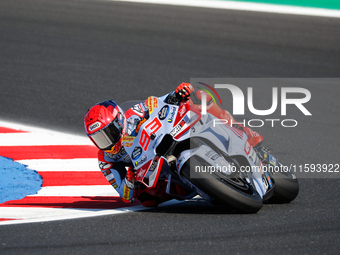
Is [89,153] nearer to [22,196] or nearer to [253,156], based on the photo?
[22,196]

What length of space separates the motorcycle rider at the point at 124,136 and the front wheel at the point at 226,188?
1.84 feet

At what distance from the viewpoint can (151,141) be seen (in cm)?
435

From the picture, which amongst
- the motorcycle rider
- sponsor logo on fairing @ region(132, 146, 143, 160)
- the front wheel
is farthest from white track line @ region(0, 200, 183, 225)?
the front wheel

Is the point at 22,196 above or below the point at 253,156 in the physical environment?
below

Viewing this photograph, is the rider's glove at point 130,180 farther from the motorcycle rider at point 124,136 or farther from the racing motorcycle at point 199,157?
the racing motorcycle at point 199,157

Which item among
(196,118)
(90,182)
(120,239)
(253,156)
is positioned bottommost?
(90,182)

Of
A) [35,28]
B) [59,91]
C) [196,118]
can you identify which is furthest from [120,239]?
[35,28]

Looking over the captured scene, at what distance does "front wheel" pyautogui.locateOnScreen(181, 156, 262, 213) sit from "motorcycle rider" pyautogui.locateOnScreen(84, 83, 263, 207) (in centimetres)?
56

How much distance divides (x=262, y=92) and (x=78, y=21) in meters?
6.11

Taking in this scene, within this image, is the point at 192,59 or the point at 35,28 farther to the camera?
the point at 35,28

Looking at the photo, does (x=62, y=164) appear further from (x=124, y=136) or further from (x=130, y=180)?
A: (x=124, y=136)

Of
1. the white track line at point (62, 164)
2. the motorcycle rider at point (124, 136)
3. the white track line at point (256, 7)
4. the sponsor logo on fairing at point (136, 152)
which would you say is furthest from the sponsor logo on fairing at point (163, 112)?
the white track line at point (256, 7)

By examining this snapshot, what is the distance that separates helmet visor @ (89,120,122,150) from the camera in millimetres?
4359

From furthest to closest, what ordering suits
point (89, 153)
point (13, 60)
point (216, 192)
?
point (13, 60)
point (89, 153)
point (216, 192)
